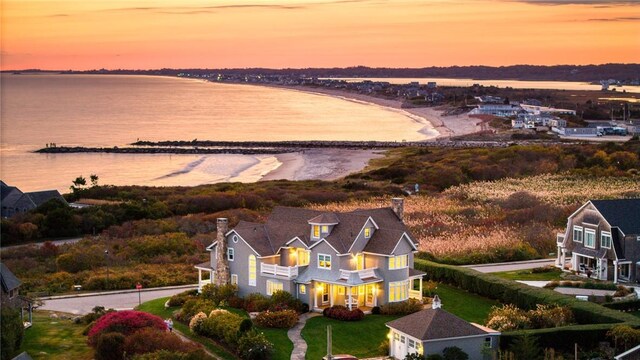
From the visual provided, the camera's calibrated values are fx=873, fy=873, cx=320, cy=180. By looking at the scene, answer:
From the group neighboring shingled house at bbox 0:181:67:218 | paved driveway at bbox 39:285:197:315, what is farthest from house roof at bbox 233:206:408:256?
neighboring shingled house at bbox 0:181:67:218

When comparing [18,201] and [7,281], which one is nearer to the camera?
[7,281]

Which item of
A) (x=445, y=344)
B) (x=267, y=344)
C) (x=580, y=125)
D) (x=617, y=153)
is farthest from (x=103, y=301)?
(x=580, y=125)

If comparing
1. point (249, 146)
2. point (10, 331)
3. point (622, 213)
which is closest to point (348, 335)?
point (10, 331)

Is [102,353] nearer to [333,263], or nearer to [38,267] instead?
[333,263]

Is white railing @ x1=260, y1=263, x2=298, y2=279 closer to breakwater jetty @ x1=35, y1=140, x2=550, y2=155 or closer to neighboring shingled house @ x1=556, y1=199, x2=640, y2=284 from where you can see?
neighboring shingled house @ x1=556, y1=199, x2=640, y2=284

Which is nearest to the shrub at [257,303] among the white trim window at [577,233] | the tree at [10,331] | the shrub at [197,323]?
the shrub at [197,323]

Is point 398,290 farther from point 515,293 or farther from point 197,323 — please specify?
point 197,323
